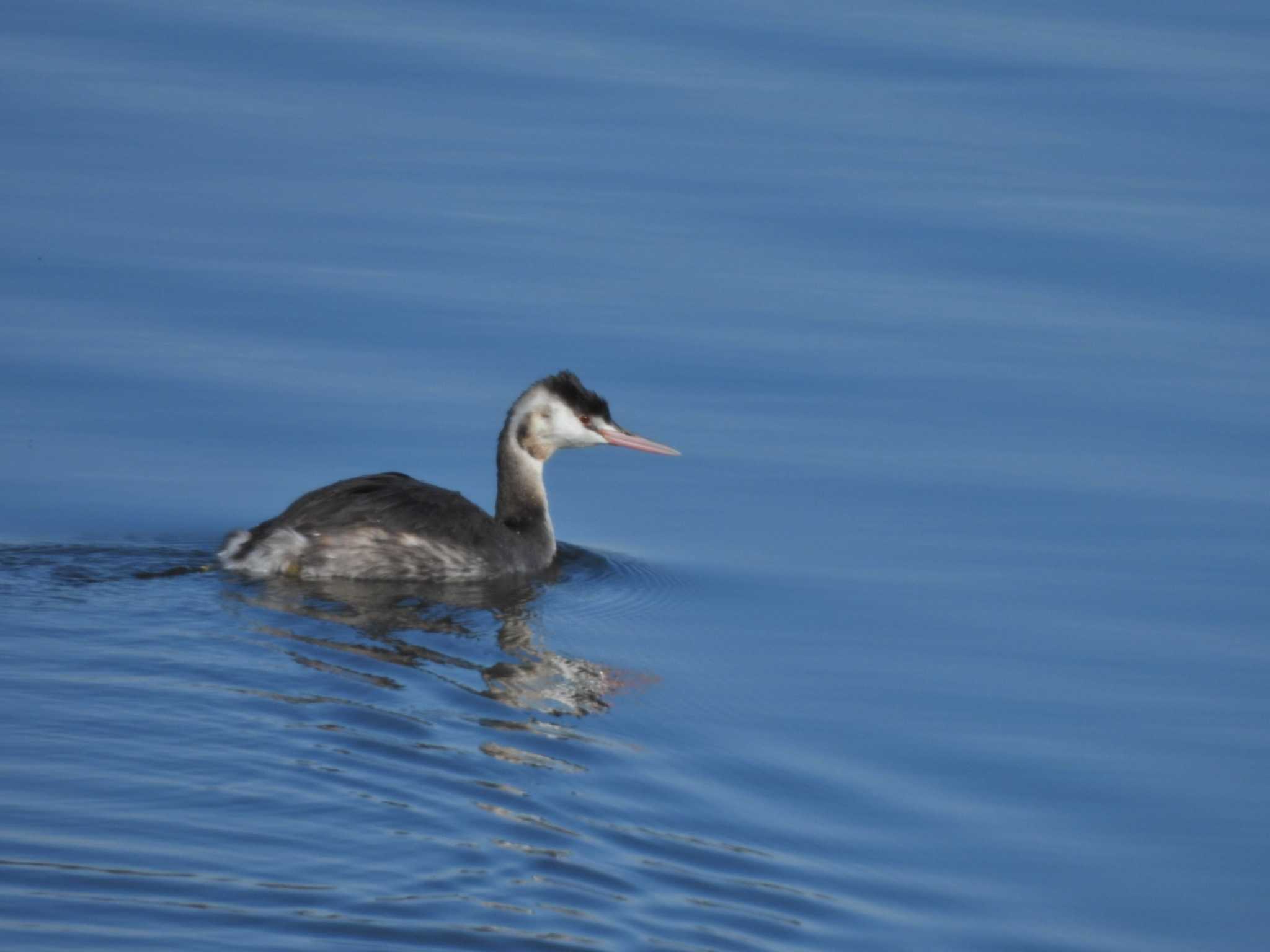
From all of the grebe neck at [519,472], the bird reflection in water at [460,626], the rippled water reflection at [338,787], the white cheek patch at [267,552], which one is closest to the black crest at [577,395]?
the grebe neck at [519,472]

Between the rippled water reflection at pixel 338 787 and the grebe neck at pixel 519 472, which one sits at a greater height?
the grebe neck at pixel 519 472

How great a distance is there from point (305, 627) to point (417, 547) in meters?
1.15

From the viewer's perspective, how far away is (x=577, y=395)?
1095 cm

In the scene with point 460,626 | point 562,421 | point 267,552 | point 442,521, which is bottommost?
point 460,626

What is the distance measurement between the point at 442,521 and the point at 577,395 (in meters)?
1.06

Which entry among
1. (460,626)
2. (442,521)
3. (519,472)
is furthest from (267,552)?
(519,472)

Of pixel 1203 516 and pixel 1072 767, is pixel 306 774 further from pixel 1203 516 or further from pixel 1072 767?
pixel 1203 516

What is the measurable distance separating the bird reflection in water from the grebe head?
1.88 feet

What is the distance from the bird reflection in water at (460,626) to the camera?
868 centimetres

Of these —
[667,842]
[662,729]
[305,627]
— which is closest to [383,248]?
[305,627]

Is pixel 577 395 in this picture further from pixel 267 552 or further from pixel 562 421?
pixel 267 552

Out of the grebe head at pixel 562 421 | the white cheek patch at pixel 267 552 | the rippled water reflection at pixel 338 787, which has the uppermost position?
the grebe head at pixel 562 421

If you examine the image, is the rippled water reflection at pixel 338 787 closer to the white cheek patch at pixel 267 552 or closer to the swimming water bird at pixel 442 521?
the white cheek patch at pixel 267 552

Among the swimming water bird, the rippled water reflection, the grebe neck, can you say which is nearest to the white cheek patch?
the swimming water bird
